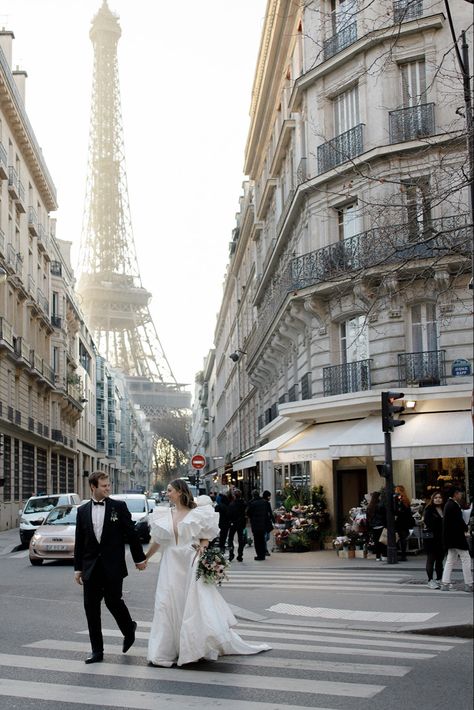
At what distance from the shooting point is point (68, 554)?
21.5 meters

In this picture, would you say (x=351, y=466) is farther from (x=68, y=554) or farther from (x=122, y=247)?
(x=122, y=247)

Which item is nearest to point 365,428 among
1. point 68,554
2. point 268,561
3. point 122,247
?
point 268,561

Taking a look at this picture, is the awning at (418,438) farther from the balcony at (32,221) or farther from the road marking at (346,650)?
the balcony at (32,221)

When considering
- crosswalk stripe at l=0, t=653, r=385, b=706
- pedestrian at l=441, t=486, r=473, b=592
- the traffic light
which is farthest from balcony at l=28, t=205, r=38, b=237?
crosswalk stripe at l=0, t=653, r=385, b=706

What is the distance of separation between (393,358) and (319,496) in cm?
→ 424

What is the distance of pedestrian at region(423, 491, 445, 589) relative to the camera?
14.6 metres

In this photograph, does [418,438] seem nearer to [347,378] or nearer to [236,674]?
[347,378]

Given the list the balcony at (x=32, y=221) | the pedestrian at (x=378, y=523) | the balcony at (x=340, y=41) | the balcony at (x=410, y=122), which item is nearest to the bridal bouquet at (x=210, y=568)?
the pedestrian at (x=378, y=523)

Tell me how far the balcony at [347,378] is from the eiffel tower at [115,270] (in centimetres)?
9608

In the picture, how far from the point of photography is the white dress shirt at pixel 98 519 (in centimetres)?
891

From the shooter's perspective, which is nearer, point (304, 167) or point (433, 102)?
point (433, 102)

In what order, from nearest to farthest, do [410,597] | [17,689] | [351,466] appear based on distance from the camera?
[17,689], [410,597], [351,466]

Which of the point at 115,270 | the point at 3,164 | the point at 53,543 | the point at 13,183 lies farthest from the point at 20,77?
the point at 115,270

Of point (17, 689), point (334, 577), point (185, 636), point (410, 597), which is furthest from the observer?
point (334, 577)
